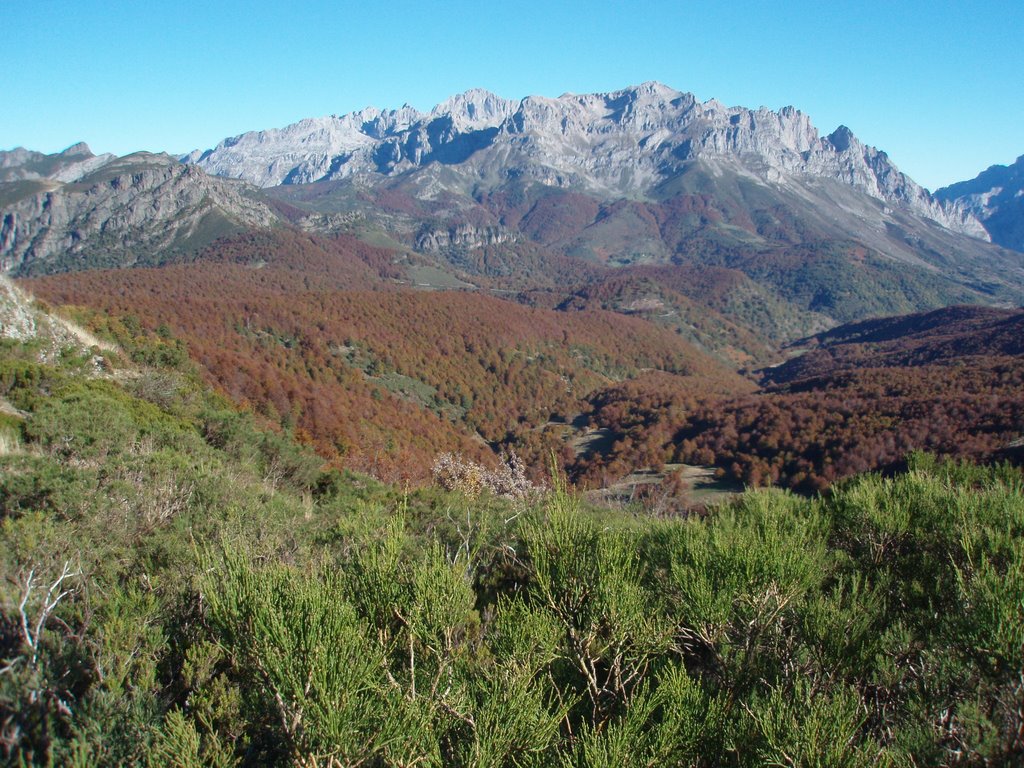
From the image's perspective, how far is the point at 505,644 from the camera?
5941mm

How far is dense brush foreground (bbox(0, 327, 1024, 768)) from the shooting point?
480cm

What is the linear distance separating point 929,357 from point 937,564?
4921 inches

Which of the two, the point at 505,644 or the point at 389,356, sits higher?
the point at 505,644

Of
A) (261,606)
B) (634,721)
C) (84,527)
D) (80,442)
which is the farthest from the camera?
(80,442)

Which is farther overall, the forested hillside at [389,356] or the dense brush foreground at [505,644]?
the forested hillside at [389,356]

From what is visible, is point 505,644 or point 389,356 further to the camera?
point 389,356

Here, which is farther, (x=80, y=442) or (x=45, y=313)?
(x=45, y=313)

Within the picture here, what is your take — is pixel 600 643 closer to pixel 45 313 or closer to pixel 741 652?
pixel 741 652

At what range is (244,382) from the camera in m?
48.5

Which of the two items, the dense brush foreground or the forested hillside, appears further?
the forested hillside

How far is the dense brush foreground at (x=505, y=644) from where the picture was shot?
15.8 ft

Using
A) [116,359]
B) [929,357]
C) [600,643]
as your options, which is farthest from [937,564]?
[929,357]

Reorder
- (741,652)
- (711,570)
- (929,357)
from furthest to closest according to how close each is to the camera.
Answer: (929,357), (711,570), (741,652)

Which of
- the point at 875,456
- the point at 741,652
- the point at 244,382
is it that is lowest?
the point at 875,456
